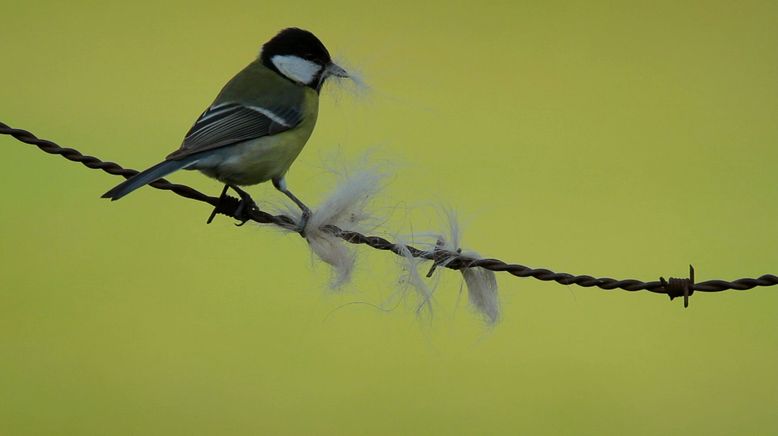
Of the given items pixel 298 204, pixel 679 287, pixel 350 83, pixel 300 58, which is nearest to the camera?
pixel 679 287

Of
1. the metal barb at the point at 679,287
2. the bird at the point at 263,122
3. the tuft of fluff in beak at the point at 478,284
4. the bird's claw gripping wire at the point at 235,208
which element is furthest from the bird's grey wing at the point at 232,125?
the metal barb at the point at 679,287

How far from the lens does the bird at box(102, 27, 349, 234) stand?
89.6 inches

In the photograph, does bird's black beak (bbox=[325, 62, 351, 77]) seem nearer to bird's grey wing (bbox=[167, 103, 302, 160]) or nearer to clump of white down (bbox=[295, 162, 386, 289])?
bird's grey wing (bbox=[167, 103, 302, 160])

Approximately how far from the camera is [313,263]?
2.01 metres

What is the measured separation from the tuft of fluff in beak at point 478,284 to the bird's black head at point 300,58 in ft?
2.96

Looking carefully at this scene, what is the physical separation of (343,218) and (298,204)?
23 centimetres

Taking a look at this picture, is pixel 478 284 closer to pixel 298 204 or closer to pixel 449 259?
pixel 449 259

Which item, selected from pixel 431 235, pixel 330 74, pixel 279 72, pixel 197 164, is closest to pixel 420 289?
pixel 431 235

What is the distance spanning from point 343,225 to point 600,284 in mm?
578

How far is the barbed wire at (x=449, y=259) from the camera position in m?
1.81

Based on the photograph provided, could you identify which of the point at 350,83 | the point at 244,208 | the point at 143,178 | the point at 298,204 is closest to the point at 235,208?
the point at 244,208

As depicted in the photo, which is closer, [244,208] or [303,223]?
[303,223]

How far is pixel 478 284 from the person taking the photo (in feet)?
6.38

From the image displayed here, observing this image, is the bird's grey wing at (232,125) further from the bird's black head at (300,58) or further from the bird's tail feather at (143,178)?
the bird's black head at (300,58)
